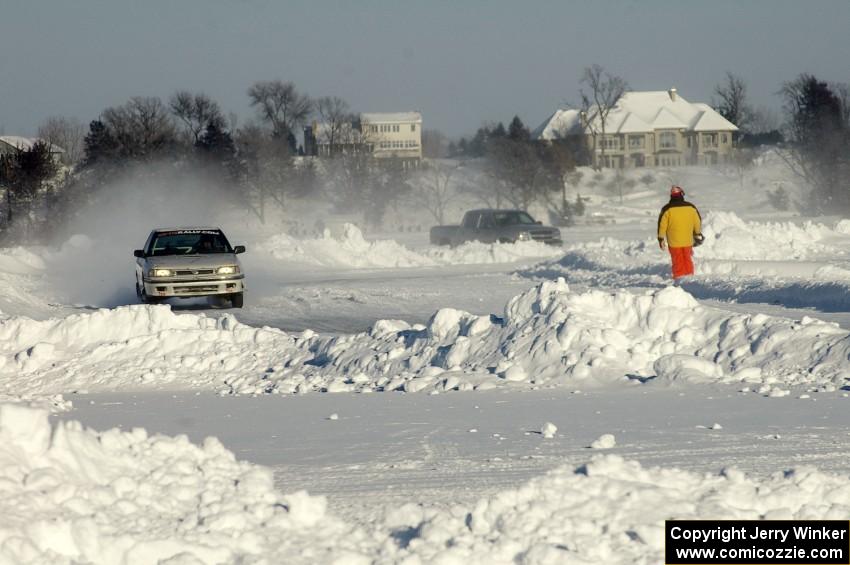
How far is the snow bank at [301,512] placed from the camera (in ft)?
17.8

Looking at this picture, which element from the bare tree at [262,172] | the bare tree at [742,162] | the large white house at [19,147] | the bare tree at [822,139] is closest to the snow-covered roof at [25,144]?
the large white house at [19,147]

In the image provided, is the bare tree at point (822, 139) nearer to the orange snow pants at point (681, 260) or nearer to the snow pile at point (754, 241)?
the snow pile at point (754, 241)

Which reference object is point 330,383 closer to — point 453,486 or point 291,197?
point 453,486

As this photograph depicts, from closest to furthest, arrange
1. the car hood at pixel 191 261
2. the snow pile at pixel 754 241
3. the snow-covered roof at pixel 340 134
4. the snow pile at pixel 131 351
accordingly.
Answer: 1. the snow pile at pixel 131 351
2. the car hood at pixel 191 261
3. the snow pile at pixel 754 241
4. the snow-covered roof at pixel 340 134

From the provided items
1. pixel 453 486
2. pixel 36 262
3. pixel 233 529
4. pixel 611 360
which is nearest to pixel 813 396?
pixel 611 360

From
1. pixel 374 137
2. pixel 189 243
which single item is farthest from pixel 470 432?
pixel 374 137

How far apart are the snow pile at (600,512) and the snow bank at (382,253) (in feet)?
95.7

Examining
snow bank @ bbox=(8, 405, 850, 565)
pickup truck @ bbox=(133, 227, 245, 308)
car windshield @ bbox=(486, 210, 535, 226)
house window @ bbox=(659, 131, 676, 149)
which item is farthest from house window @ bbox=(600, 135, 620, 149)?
snow bank @ bbox=(8, 405, 850, 565)

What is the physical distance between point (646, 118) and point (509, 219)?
71.7m

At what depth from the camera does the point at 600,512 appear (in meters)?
5.82

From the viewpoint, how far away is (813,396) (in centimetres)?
1004

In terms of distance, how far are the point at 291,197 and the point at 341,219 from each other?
19.7 feet

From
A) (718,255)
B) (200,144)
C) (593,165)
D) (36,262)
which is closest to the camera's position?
(718,255)

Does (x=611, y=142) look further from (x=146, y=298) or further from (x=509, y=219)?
(x=146, y=298)
